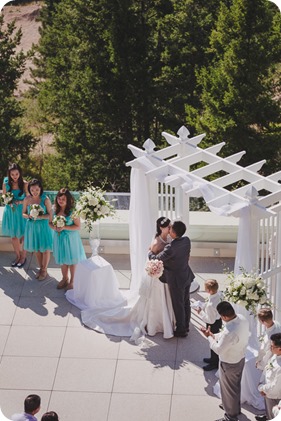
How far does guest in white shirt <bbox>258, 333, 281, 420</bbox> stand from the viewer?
7020 mm

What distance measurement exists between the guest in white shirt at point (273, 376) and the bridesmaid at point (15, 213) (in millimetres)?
4415

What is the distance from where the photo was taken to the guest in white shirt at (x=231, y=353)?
23.7 feet

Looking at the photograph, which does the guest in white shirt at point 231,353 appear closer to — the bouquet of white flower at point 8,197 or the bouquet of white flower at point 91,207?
the bouquet of white flower at point 91,207

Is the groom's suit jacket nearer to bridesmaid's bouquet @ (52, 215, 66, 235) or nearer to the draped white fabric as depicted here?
the draped white fabric

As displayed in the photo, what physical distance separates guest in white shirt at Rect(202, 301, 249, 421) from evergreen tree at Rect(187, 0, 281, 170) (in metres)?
14.6

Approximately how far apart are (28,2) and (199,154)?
4819cm

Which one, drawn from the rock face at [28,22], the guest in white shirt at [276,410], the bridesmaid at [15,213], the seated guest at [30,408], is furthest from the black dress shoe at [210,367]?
the rock face at [28,22]

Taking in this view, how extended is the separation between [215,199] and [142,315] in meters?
1.87

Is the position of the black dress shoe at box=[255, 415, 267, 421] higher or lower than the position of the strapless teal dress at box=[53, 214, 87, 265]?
lower

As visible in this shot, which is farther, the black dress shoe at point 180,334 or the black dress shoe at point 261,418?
the black dress shoe at point 180,334

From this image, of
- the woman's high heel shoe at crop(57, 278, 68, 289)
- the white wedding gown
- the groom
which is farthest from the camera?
the woman's high heel shoe at crop(57, 278, 68, 289)

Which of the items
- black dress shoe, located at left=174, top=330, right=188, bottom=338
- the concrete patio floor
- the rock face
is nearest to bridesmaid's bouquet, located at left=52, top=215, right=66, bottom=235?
the concrete patio floor

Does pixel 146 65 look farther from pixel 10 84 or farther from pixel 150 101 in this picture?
pixel 10 84

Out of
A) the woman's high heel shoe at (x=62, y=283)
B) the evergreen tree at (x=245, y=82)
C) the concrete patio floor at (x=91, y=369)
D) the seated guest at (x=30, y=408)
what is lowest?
the concrete patio floor at (x=91, y=369)
